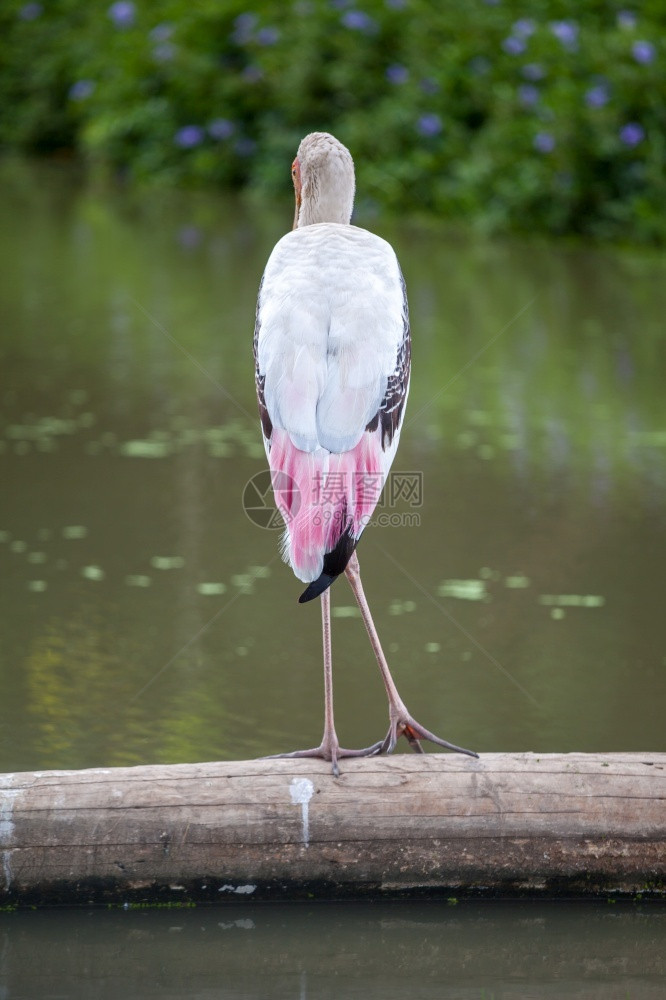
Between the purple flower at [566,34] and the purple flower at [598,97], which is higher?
the purple flower at [566,34]

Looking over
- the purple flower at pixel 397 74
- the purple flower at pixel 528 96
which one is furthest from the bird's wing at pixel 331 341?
the purple flower at pixel 397 74

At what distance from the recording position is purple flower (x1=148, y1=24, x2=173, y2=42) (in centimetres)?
1454

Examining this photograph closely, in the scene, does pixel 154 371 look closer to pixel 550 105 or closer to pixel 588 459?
pixel 588 459

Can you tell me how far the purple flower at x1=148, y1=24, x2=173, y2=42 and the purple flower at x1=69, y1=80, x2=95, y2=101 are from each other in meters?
1.15

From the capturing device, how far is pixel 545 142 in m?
10.5

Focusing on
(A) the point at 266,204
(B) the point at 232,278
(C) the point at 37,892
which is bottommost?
(A) the point at 266,204

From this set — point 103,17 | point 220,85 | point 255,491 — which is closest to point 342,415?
point 255,491

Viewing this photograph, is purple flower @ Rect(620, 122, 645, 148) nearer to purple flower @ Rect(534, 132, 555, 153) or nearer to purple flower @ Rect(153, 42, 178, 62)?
purple flower @ Rect(534, 132, 555, 153)

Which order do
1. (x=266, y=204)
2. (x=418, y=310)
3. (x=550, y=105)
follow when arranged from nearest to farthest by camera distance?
1. (x=418, y=310)
2. (x=550, y=105)
3. (x=266, y=204)

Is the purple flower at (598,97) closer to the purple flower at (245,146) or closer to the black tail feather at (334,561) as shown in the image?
the purple flower at (245,146)

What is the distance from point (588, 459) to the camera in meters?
5.77

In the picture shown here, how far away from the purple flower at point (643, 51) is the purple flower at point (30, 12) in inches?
366

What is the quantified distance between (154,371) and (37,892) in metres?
4.70

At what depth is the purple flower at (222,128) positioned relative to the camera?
44.8 feet
